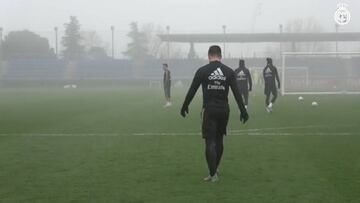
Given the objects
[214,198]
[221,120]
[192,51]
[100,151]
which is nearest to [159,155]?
[100,151]

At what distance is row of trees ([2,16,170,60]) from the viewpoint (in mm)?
84812

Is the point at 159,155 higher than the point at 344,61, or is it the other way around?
the point at 344,61

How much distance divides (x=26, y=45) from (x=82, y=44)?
8.71 m

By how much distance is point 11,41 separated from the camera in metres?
82.7

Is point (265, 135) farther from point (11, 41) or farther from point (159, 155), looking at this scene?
point (11, 41)

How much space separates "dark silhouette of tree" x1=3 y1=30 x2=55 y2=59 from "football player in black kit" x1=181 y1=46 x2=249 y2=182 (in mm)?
76517

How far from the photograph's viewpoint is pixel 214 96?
788 centimetres

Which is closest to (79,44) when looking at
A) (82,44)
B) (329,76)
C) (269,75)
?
(82,44)

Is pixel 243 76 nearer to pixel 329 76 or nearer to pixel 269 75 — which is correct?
pixel 269 75

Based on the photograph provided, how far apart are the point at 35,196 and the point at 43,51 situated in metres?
81.8

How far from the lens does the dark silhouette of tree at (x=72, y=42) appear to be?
86812 mm

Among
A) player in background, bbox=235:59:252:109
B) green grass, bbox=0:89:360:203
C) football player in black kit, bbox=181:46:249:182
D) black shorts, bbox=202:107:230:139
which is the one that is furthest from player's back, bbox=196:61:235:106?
player in background, bbox=235:59:252:109

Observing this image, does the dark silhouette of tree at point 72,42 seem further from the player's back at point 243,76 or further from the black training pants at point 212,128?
the black training pants at point 212,128

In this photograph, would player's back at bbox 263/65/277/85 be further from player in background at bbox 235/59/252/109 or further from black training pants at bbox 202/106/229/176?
black training pants at bbox 202/106/229/176
